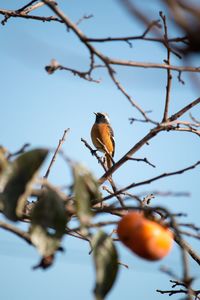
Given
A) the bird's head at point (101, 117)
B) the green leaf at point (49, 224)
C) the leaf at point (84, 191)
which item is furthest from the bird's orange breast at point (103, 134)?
the green leaf at point (49, 224)

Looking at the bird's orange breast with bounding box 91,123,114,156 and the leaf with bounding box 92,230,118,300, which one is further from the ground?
the bird's orange breast with bounding box 91,123,114,156

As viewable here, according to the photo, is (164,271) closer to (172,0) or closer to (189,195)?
(189,195)

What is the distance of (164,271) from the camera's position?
1207 mm

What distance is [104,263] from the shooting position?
1.26 meters

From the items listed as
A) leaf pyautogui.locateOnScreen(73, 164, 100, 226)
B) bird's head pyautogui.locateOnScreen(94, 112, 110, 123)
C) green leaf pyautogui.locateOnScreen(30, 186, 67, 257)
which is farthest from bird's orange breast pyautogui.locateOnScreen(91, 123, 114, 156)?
green leaf pyautogui.locateOnScreen(30, 186, 67, 257)

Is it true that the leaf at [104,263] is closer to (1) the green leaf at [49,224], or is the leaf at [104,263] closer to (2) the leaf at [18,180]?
(1) the green leaf at [49,224]

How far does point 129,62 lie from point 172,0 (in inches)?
35.9

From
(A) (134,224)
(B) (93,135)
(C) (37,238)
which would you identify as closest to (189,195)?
(A) (134,224)

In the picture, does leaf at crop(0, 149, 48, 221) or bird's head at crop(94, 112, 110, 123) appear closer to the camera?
leaf at crop(0, 149, 48, 221)

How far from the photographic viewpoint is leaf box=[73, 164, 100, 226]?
4.15ft

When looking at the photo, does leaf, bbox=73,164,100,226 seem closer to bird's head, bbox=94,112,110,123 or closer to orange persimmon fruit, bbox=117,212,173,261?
orange persimmon fruit, bbox=117,212,173,261

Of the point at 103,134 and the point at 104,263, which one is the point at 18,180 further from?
the point at 103,134

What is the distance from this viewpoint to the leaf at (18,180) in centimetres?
129

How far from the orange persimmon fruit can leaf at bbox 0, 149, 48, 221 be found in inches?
12.2
